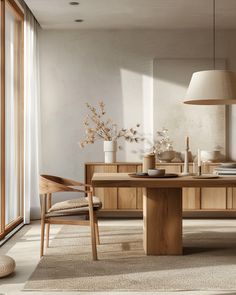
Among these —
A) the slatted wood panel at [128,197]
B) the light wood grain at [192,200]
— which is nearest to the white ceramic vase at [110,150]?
the slatted wood panel at [128,197]

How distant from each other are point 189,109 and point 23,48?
239 centimetres

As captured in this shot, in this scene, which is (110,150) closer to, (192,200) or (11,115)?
(192,200)

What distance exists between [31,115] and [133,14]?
182 centimetres

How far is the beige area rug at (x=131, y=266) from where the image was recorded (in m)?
3.52

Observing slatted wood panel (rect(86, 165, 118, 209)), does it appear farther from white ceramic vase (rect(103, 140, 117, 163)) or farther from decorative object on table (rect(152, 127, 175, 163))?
decorative object on table (rect(152, 127, 175, 163))

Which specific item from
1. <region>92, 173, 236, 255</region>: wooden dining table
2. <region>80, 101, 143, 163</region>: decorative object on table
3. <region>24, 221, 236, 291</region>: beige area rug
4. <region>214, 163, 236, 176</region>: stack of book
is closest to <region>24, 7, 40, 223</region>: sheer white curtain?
<region>80, 101, 143, 163</region>: decorative object on table

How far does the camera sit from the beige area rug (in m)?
3.52

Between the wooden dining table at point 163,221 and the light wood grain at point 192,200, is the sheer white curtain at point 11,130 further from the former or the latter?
the light wood grain at point 192,200

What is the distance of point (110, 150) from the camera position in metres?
6.78

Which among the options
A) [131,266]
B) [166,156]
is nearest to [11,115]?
[166,156]

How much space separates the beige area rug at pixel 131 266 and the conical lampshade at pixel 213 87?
1323mm

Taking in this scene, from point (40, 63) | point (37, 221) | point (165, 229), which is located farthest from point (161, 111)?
point (165, 229)

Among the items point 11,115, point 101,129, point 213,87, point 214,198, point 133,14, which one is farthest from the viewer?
point 101,129

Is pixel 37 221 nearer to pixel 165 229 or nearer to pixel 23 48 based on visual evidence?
pixel 23 48
